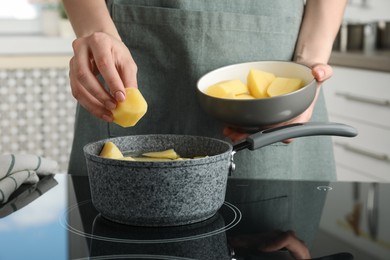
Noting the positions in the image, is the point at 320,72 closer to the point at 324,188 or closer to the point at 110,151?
the point at 324,188

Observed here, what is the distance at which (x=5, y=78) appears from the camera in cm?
267

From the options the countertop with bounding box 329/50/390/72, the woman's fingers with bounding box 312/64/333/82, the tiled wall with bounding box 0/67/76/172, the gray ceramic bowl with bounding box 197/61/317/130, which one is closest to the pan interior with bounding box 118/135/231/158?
the gray ceramic bowl with bounding box 197/61/317/130

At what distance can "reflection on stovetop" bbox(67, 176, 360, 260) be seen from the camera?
0.60 m

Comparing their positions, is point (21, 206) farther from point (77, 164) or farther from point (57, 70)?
point (57, 70)

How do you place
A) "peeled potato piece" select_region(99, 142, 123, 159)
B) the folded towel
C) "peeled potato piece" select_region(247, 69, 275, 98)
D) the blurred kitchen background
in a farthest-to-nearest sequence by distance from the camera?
the blurred kitchen background, "peeled potato piece" select_region(247, 69, 275, 98), the folded towel, "peeled potato piece" select_region(99, 142, 123, 159)

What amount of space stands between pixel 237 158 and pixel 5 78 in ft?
5.97

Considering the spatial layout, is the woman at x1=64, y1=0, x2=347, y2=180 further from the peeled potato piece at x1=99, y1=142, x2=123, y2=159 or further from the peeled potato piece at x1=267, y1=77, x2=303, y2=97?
the peeled potato piece at x1=99, y1=142, x2=123, y2=159

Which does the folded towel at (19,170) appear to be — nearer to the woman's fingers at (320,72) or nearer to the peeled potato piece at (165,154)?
the peeled potato piece at (165,154)

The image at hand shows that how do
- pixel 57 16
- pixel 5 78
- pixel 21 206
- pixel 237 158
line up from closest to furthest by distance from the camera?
1. pixel 21 206
2. pixel 237 158
3. pixel 5 78
4. pixel 57 16

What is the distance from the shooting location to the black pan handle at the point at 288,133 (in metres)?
0.74

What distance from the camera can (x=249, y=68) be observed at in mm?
1012

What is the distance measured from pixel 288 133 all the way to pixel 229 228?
16 cm

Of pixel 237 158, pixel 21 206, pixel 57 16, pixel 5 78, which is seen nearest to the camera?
pixel 21 206

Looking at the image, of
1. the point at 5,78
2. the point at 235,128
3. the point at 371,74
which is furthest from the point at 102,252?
the point at 5,78
